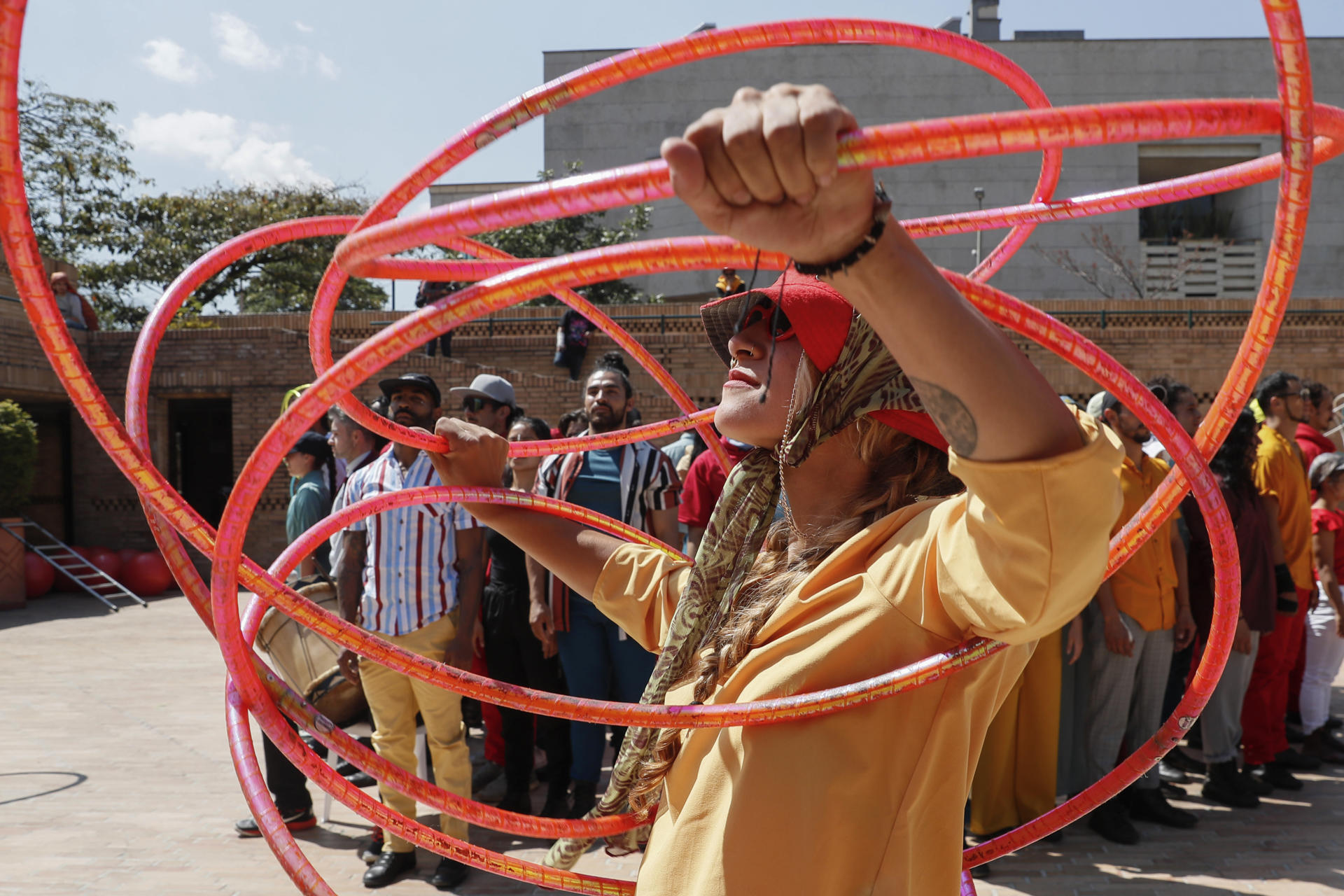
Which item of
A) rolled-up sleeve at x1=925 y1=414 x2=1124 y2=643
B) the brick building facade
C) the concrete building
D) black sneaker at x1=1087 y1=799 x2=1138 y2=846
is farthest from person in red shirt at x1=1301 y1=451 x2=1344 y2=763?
the concrete building

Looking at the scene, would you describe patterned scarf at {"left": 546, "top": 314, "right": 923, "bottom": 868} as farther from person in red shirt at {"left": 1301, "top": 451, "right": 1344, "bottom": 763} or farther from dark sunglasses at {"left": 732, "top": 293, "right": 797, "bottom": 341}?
person in red shirt at {"left": 1301, "top": 451, "right": 1344, "bottom": 763}

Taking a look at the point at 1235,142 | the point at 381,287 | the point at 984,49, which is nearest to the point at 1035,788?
the point at 984,49

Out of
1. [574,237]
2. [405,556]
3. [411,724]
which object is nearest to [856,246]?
[405,556]

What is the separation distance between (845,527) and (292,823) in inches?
196

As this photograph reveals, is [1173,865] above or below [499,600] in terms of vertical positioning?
below

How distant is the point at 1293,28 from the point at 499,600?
209 inches

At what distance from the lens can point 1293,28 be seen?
1348 millimetres


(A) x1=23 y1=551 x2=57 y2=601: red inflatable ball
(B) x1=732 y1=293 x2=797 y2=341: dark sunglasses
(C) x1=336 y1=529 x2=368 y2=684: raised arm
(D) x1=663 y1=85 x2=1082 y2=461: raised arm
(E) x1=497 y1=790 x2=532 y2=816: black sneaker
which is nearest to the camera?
(D) x1=663 y1=85 x2=1082 y2=461: raised arm

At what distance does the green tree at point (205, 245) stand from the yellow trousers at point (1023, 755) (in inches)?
1100

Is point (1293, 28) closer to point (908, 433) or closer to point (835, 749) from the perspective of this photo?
point (908, 433)

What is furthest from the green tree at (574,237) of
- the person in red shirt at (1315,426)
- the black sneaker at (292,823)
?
the black sneaker at (292,823)

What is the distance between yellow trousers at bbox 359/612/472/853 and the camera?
16.0ft

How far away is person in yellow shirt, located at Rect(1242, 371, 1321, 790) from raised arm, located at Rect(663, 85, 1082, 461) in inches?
232

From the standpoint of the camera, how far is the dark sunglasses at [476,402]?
6.21m
